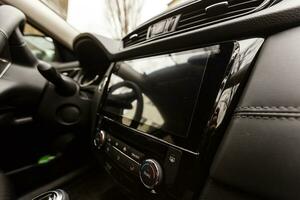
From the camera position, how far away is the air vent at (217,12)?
44cm

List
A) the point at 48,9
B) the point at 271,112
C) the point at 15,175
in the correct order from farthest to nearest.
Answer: the point at 48,9
the point at 15,175
the point at 271,112

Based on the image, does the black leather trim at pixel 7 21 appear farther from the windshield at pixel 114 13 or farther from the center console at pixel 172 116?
the windshield at pixel 114 13

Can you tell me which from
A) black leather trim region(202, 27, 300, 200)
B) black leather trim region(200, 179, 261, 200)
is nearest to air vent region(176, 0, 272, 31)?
black leather trim region(202, 27, 300, 200)

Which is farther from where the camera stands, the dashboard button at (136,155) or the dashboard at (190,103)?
the dashboard button at (136,155)

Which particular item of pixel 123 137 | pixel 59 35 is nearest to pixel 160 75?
pixel 123 137

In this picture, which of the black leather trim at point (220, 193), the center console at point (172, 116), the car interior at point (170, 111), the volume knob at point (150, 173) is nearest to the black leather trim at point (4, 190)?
the car interior at point (170, 111)

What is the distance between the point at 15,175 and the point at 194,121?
74cm

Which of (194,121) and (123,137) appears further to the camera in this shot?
(123,137)

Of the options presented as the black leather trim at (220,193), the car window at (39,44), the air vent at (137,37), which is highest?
the air vent at (137,37)

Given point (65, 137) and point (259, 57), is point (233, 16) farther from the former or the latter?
point (65, 137)

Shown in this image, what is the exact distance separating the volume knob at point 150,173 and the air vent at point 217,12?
1.08 ft

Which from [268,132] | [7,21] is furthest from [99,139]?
[268,132]

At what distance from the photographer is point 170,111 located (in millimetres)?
519

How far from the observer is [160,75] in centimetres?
60
